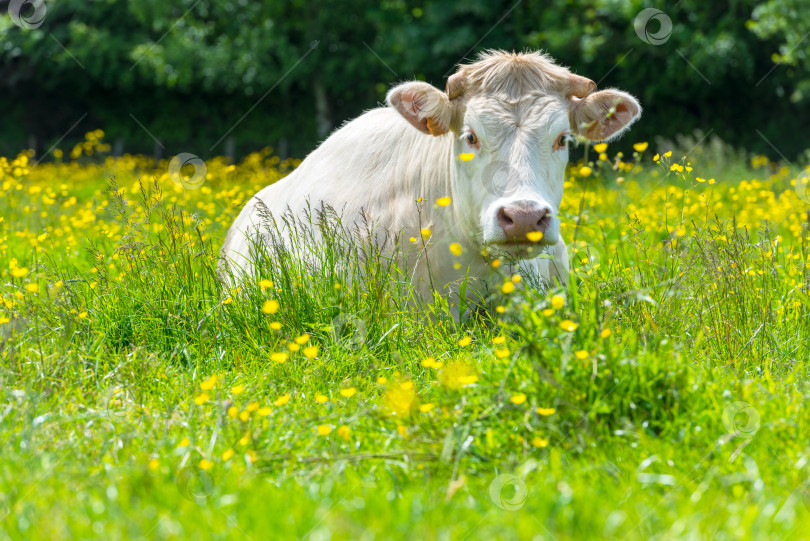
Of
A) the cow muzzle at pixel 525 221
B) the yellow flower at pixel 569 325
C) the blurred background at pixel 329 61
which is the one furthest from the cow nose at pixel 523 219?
the blurred background at pixel 329 61

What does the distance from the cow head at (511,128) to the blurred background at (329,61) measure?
418 inches

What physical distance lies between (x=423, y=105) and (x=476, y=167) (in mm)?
473

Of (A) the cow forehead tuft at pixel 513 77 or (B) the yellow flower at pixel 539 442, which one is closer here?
(B) the yellow flower at pixel 539 442

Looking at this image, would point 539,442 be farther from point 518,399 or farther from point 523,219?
point 523,219

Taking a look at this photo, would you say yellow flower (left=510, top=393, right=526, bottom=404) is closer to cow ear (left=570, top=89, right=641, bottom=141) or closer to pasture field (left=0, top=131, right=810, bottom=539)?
pasture field (left=0, top=131, right=810, bottom=539)

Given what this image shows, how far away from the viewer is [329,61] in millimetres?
19250

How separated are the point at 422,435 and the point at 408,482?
0.56 feet

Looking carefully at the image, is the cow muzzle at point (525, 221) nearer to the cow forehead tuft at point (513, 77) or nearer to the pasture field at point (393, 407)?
the pasture field at point (393, 407)

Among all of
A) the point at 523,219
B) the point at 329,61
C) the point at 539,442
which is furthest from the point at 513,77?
the point at 329,61

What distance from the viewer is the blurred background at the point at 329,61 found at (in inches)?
642

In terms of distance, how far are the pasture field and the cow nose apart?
33cm

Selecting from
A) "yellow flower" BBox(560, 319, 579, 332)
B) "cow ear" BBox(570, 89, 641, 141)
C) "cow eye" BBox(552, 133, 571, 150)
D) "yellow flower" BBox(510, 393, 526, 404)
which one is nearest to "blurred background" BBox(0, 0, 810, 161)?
"cow ear" BBox(570, 89, 641, 141)

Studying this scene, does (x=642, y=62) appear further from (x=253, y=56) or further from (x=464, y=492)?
(x=464, y=492)

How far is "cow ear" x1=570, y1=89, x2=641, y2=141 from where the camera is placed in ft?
14.7
